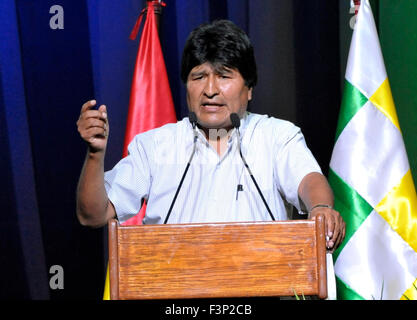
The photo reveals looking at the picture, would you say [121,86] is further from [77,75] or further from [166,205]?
[166,205]

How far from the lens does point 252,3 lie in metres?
2.38

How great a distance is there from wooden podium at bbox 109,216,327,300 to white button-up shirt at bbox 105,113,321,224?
0.61m

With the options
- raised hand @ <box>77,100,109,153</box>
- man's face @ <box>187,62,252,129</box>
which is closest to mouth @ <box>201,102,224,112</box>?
man's face @ <box>187,62,252,129</box>

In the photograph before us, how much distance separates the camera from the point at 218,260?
3.40 feet

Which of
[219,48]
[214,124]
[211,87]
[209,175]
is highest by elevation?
[219,48]

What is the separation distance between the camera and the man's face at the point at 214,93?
1780 mm

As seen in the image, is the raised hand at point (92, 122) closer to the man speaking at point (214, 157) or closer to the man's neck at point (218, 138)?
the man speaking at point (214, 157)

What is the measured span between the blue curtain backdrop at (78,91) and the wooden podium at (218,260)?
131 cm

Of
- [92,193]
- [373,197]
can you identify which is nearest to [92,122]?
[92,193]

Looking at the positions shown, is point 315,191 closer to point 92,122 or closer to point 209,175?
point 209,175

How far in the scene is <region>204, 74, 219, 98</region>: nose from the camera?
5.83ft

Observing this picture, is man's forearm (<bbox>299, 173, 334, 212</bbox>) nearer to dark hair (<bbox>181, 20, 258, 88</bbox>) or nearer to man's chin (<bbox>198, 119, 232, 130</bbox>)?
man's chin (<bbox>198, 119, 232, 130</bbox>)

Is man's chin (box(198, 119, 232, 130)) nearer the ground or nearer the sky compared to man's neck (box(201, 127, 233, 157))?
nearer the sky

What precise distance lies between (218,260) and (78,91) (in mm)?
1469
